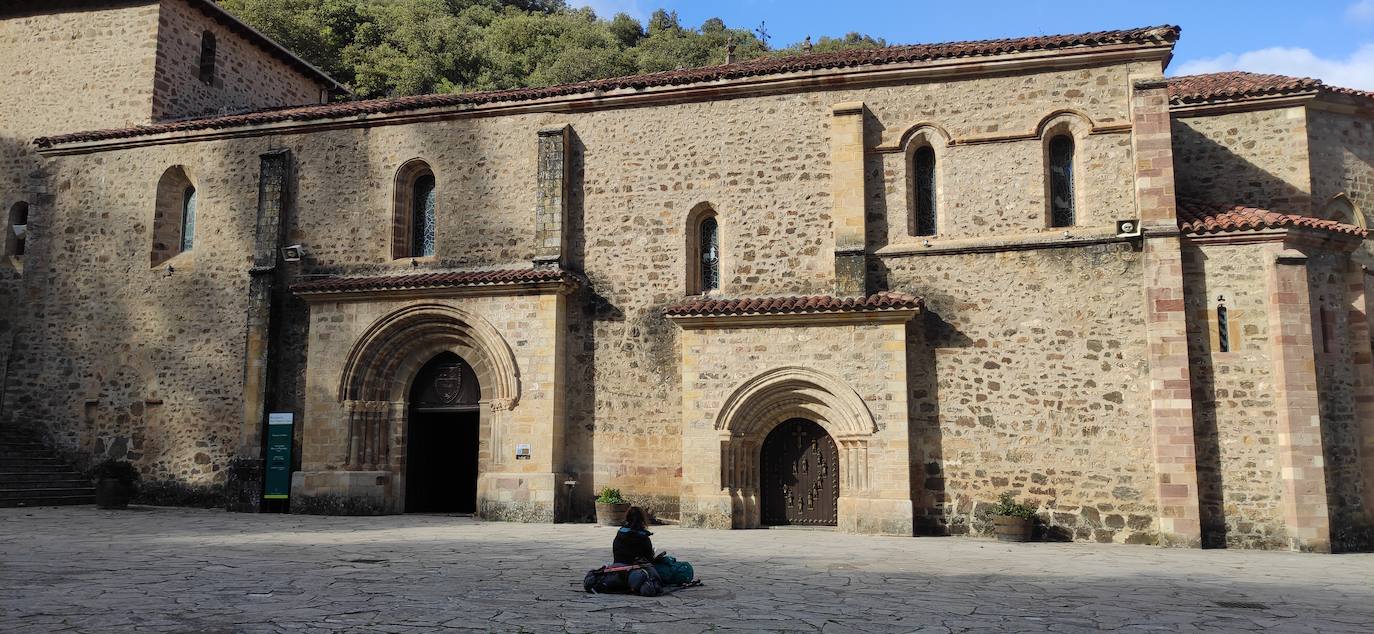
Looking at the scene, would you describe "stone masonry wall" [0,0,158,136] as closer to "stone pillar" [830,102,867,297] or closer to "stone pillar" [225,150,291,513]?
"stone pillar" [225,150,291,513]

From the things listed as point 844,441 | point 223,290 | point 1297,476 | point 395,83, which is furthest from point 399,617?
point 395,83

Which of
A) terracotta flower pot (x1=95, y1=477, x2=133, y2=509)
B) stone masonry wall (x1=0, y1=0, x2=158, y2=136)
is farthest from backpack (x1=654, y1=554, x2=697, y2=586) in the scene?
stone masonry wall (x1=0, y1=0, x2=158, y2=136)

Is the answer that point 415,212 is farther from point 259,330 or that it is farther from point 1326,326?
point 1326,326

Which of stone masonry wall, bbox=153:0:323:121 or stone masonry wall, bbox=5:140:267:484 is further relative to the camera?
stone masonry wall, bbox=153:0:323:121

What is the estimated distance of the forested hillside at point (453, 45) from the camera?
40.7m

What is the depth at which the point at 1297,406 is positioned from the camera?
1394 cm

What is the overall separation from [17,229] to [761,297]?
17.6 meters

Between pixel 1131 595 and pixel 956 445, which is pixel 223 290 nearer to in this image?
pixel 956 445

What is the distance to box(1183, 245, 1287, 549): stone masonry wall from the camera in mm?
14055

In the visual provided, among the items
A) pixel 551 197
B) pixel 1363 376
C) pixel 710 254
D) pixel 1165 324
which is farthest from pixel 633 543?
pixel 1363 376

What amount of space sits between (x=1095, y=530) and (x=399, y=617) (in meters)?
11.2

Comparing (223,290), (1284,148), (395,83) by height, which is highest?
(395,83)

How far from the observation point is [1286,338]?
555 inches

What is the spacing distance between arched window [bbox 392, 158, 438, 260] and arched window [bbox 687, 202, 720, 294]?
5154 mm
